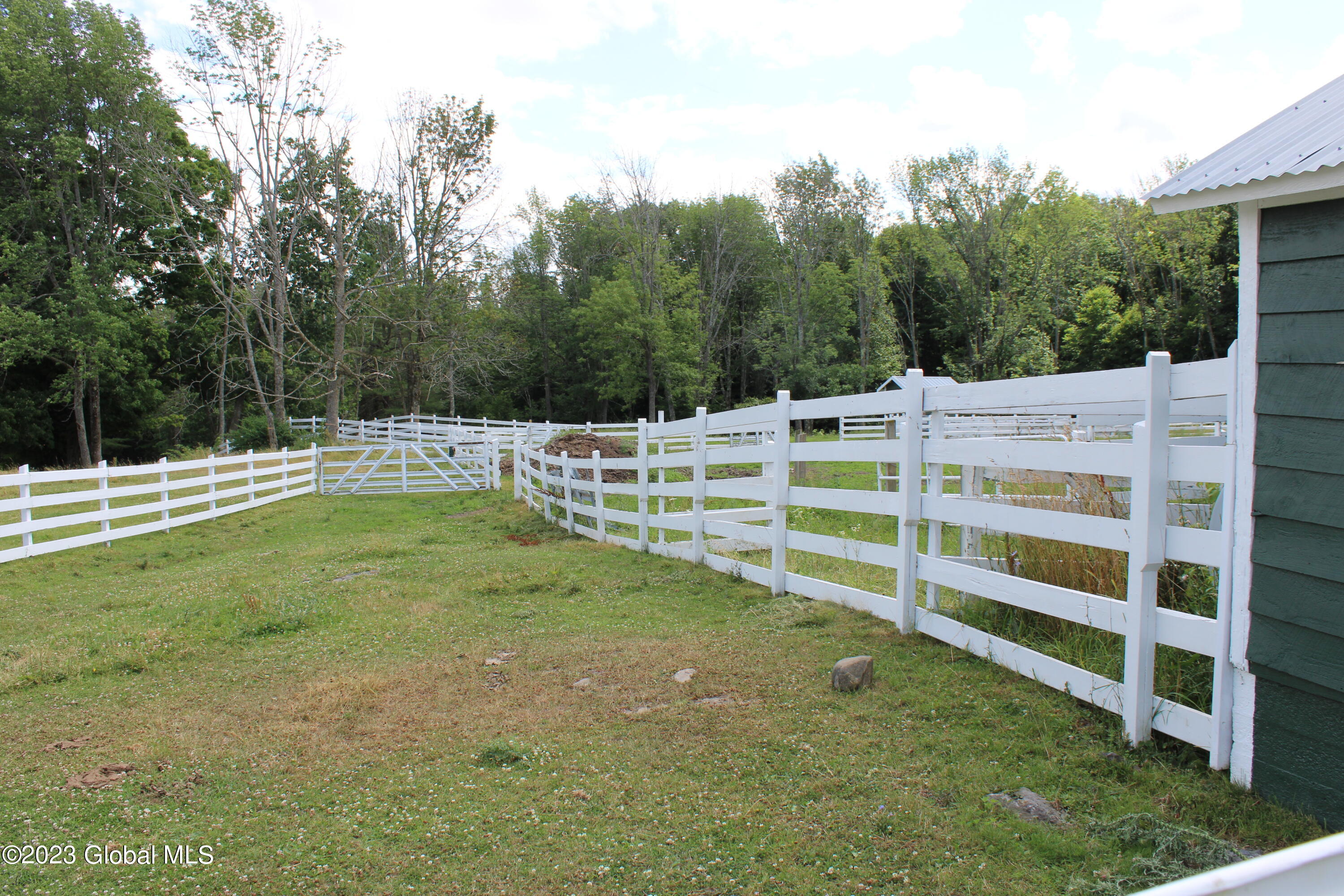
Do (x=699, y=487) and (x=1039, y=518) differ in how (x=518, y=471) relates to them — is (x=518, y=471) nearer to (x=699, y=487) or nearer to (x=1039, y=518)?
(x=699, y=487)

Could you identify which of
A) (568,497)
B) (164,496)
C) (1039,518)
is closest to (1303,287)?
(1039,518)

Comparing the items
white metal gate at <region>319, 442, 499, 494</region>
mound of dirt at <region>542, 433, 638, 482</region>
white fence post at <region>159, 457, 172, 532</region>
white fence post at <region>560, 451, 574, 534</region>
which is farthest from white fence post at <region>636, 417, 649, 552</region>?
white metal gate at <region>319, 442, 499, 494</region>

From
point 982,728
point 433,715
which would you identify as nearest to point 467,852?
point 433,715

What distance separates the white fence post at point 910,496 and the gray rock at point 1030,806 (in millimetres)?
1973

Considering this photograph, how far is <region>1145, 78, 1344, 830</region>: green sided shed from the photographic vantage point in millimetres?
2799

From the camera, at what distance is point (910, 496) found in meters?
5.02

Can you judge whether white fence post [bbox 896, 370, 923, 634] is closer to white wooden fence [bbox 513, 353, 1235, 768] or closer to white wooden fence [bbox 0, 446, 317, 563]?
white wooden fence [bbox 513, 353, 1235, 768]

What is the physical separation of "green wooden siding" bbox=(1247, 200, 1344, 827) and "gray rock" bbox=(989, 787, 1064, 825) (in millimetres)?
757

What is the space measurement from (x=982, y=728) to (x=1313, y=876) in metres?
2.90

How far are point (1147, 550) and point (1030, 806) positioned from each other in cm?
114

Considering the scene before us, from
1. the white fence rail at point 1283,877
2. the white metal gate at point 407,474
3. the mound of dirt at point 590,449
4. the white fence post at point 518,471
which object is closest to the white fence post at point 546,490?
the mound of dirt at point 590,449

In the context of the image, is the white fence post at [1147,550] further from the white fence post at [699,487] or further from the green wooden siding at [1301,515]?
the white fence post at [699,487]

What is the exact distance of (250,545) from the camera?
12.6 m

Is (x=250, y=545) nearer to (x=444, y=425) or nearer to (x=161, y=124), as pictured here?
(x=444, y=425)
